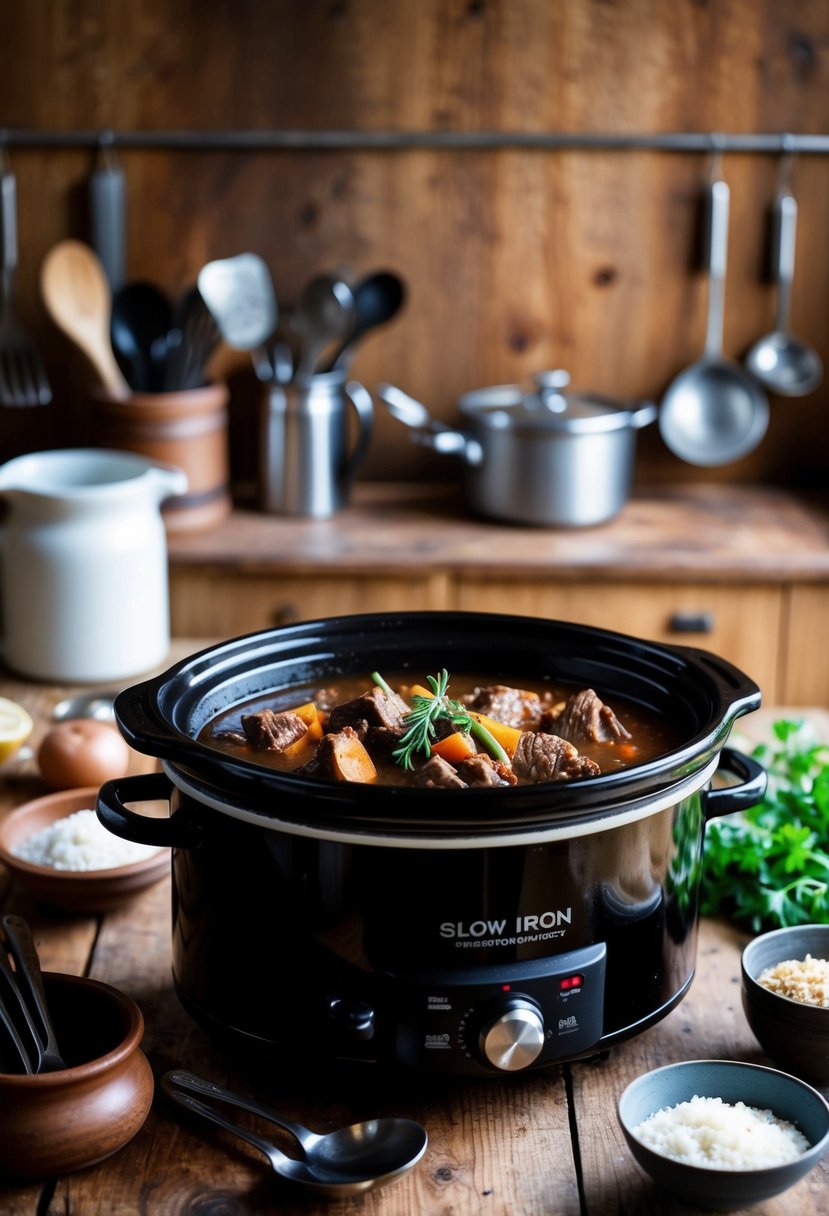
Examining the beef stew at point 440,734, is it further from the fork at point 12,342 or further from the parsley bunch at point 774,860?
the fork at point 12,342

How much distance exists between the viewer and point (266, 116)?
359 cm

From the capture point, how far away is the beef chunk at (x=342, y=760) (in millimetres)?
1312

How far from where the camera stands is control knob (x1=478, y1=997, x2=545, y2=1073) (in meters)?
1.19

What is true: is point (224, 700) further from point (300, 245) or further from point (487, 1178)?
point (300, 245)

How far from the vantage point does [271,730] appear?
1.45m

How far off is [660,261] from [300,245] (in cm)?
94

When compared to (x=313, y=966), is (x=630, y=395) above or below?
above

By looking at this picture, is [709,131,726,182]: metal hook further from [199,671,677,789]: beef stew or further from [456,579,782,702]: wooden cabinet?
[199,671,677,789]: beef stew

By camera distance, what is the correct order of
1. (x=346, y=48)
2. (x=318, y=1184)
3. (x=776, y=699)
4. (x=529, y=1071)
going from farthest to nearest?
1. (x=346, y=48)
2. (x=776, y=699)
3. (x=529, y=1071)
4. (x=318, y=1184)

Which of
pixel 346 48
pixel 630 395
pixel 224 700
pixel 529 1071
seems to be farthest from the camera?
pixel 630 395

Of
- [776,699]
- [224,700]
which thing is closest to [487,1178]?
[224,700]

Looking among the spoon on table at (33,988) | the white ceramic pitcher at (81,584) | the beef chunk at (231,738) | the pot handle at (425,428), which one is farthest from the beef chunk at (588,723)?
the pot handle at (425,428)

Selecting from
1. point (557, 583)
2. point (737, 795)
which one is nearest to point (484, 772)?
point (737, 795)

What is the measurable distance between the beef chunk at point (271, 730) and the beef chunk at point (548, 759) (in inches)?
9.1
